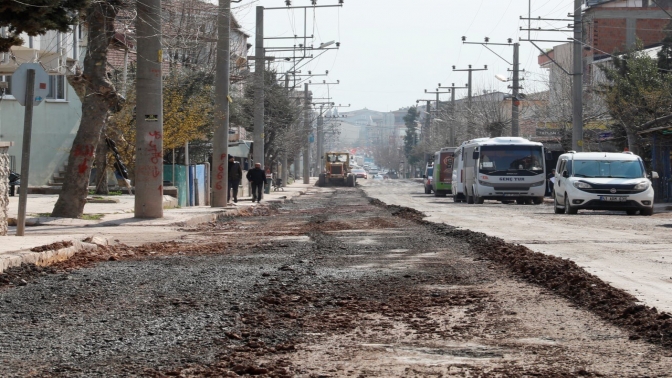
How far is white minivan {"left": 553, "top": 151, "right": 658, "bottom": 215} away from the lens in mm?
29312

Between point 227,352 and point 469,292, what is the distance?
3.78m

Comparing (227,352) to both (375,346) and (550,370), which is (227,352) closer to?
(375,346)

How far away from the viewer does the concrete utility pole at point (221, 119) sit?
32406 mm

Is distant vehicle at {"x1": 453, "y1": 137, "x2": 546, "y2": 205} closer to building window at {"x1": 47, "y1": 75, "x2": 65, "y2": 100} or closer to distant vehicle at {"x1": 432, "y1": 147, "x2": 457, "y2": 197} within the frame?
building window at {"x1": 47, "y1": 75, "x2": 65, "y2": 100}

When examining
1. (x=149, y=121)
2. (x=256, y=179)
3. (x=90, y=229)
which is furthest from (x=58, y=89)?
(x=90, y=229)

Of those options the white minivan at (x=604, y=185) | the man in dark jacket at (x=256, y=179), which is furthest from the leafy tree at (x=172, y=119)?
the white minivan at (x=604, y=185)

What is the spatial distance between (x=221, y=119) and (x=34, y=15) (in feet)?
55.2

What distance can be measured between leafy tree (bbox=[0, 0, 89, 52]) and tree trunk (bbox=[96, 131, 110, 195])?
65.0ft

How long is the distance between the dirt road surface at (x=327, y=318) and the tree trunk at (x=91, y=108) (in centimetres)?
926

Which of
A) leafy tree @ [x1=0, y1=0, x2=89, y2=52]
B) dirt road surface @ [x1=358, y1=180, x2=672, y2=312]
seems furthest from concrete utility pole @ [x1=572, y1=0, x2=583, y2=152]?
leafy tree @ [x1=0, y1=0, x2=89, y2=52]

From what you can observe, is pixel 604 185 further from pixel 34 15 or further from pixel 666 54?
pixel 666 54

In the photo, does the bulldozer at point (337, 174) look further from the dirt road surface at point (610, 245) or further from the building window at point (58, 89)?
the dirt road surface at point (610, 245)

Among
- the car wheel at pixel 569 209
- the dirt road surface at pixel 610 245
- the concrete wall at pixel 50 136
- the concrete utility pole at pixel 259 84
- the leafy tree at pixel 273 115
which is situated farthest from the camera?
the leafy tree at pixel 273 115

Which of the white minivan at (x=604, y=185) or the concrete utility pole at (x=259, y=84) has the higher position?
the concrete utility pole at (x=259, y=84)
